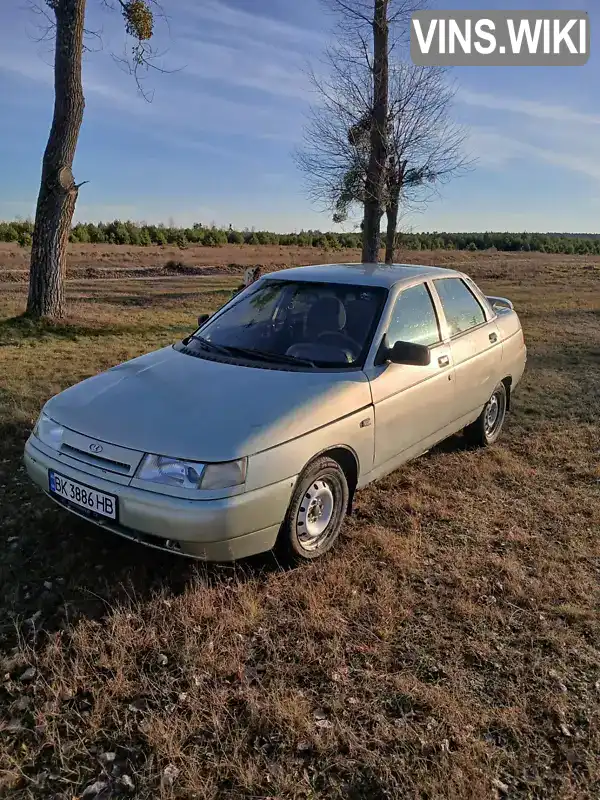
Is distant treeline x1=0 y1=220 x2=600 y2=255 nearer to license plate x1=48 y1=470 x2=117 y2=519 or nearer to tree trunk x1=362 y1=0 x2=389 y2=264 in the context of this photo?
tree trunk x1=362 y1=0 x2=389 y2=264

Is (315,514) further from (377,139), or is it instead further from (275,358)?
(377,139)

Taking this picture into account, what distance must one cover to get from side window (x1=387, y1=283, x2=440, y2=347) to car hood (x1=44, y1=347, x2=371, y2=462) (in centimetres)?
59

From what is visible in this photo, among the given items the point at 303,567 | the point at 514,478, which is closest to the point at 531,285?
the point at 514,478

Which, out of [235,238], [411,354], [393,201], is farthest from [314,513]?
[235,238]

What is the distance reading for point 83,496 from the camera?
305cm

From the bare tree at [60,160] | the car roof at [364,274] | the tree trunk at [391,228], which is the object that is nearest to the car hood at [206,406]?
the car roof at [364,274]

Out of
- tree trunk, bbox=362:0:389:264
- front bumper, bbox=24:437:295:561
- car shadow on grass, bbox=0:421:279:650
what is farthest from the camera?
tree trunk, bbox=362:0:389:264

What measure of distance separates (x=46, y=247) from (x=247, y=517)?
8413mm

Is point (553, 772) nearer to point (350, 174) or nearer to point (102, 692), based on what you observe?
point (102, 692)

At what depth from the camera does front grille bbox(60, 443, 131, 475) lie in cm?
296

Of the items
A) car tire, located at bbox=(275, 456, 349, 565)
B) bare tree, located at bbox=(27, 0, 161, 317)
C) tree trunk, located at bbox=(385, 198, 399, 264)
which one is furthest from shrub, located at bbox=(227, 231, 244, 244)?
car tire, located at bbox=(275, 456, 349, 565)

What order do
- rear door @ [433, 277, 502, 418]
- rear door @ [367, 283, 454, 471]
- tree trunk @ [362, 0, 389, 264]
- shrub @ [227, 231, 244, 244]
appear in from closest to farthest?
rear door @ [367, 283, 454, 471] < rear door @ [433, 277, 502, 418] < tree trunk @ [362, 0, 389, 264] < shrub @ [227, 231, 244, 244]

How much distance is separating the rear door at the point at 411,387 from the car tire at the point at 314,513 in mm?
428

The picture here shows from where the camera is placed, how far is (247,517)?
291cm
